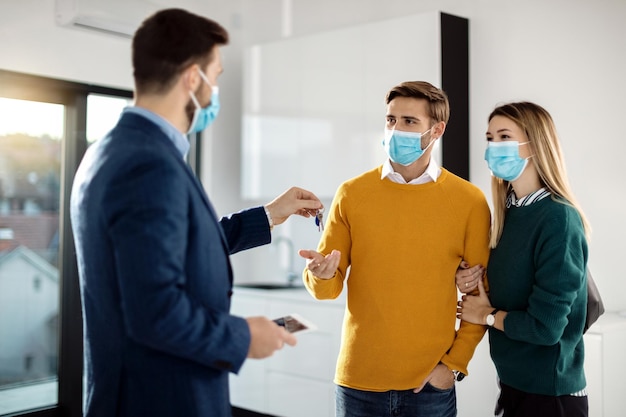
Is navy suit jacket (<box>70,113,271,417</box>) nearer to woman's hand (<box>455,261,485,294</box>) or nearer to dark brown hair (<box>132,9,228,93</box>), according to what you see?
dark brown hair (<box>132,9,228,93</box>)

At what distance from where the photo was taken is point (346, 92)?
416cm

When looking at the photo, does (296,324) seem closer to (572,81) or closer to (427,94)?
(427,94)

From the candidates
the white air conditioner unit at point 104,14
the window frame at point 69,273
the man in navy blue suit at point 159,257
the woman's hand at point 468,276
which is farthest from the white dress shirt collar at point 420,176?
the window frame at point 69,273

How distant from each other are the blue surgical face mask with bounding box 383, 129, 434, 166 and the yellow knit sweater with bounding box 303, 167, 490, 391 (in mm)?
98

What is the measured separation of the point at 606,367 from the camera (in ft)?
9.68

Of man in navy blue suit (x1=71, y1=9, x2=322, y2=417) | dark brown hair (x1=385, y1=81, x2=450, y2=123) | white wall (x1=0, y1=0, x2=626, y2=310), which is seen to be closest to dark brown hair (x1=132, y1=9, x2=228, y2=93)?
man in navy blue suit (x1=71, y1=9, x2=322, y2=417)

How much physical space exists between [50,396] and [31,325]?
0.46 m

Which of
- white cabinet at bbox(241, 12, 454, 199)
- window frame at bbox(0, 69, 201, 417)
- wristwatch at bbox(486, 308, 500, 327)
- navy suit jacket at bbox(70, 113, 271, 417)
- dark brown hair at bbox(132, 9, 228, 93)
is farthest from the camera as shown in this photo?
window frame at bbox(0, 69, 201, 417)

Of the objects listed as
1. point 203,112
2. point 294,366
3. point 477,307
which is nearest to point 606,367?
point 477,307

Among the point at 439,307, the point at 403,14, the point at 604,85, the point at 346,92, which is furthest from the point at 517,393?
the point at 403,14

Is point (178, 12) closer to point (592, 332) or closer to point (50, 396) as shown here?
point (592, 332)

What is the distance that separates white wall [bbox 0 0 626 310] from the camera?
3.42m

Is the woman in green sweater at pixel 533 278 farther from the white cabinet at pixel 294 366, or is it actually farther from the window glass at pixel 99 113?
the window glass at pixel 99 113

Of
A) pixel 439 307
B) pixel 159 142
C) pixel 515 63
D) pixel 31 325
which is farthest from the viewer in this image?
pixel 31 325
